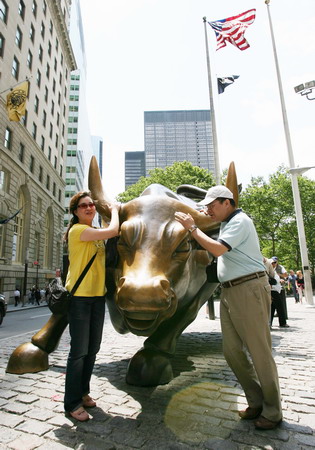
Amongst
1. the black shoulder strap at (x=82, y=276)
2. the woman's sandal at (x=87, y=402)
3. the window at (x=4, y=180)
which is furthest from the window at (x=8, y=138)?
the woman's sandal at (x=87, y=402)

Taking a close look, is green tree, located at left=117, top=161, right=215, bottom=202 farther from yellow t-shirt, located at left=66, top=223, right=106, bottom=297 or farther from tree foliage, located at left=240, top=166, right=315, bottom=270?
yellow t-shirt, located at left=66, top=223, right=106, bottom=297

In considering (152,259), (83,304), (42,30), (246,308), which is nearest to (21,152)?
(42,30)

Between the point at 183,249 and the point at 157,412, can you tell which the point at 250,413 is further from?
the point at 183,249

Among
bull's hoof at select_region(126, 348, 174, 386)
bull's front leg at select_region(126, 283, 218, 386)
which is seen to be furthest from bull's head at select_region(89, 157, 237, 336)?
bull's hoof at select_region(126, 348, 174, 386)

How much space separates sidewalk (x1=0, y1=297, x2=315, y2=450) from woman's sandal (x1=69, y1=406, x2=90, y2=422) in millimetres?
59

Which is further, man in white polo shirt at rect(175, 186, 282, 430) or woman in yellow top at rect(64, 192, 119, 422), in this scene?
woman in yellow top at rect(64, 192, 119, 422)

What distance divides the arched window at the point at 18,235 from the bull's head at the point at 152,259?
26.5 meters

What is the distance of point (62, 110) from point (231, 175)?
45.2 meters

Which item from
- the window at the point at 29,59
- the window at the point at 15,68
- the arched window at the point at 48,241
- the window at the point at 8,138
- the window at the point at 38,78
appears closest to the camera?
the window at the point at 8,138

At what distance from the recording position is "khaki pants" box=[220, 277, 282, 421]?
267 centimetres

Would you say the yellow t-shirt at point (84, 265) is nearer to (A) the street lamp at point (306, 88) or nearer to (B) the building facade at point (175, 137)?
(A) the street lamp at point (306, 88)

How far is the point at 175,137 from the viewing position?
488 feet

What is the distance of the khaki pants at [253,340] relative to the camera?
2672mm

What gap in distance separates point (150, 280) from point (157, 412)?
1.37 m
